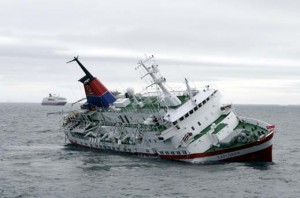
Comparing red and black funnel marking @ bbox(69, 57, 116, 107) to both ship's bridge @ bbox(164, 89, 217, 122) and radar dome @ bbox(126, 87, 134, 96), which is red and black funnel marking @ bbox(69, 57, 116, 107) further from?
ship's bridge @ bbox(164, 89, 217, 122)

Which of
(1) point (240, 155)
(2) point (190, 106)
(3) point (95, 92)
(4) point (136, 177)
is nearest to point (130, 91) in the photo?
(3) point (95, 92)

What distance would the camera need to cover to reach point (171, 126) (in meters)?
44.7

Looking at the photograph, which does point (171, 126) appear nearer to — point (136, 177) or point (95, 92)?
point (136, 177)

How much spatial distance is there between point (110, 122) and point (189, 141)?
15.7 metres

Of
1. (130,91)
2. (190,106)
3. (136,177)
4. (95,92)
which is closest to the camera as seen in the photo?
(136,177)

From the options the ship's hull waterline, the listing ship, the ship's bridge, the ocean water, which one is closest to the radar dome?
the listing ship

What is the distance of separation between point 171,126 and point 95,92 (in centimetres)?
1820

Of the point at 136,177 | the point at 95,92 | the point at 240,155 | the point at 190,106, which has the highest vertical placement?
the point at 95,92

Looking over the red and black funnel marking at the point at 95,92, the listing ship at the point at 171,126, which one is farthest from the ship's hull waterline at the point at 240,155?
the red and black funnel marking at the point at 95,92

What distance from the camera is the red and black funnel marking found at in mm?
59562

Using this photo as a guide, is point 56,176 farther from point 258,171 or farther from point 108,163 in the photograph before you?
point 258,171

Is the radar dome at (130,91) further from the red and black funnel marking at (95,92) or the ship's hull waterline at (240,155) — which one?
the ship's hull waterline at (240,155)

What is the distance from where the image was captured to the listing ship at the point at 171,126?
43.4 metres

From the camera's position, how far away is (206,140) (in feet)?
142
